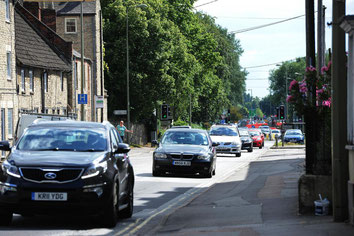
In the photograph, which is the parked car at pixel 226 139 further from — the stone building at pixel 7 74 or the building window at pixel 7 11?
the building window at pixel 7 11

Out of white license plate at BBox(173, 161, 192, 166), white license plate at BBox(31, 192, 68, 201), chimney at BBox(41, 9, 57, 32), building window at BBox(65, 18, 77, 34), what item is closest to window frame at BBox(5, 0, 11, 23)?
chimney at BBox(41, 9, 57, 32)

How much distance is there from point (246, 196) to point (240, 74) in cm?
9963

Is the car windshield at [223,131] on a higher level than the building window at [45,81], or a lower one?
lower

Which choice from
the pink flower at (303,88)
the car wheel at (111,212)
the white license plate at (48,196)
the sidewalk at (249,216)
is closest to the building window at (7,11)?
the sidewalk at (249,216)

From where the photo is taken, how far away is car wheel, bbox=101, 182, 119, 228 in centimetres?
1162

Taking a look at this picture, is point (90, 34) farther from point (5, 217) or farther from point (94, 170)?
point (94, 170)

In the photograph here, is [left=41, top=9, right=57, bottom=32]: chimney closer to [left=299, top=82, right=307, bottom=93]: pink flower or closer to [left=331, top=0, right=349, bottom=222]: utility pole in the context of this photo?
[left=299, top=82, right=307, bottom=93]: pink flower

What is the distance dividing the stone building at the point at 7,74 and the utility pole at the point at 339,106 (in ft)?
94.4

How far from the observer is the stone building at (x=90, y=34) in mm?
59688

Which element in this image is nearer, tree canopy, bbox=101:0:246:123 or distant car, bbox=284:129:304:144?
tree canopy, bbox=101:0:246:123

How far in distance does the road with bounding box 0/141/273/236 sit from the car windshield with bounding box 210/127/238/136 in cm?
1645

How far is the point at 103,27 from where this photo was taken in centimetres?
6253

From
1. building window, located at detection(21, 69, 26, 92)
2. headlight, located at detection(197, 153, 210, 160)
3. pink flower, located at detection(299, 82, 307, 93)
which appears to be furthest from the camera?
building window, located at detection(21, 69, 26, 92)

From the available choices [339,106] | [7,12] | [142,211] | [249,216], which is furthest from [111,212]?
[7,12]
